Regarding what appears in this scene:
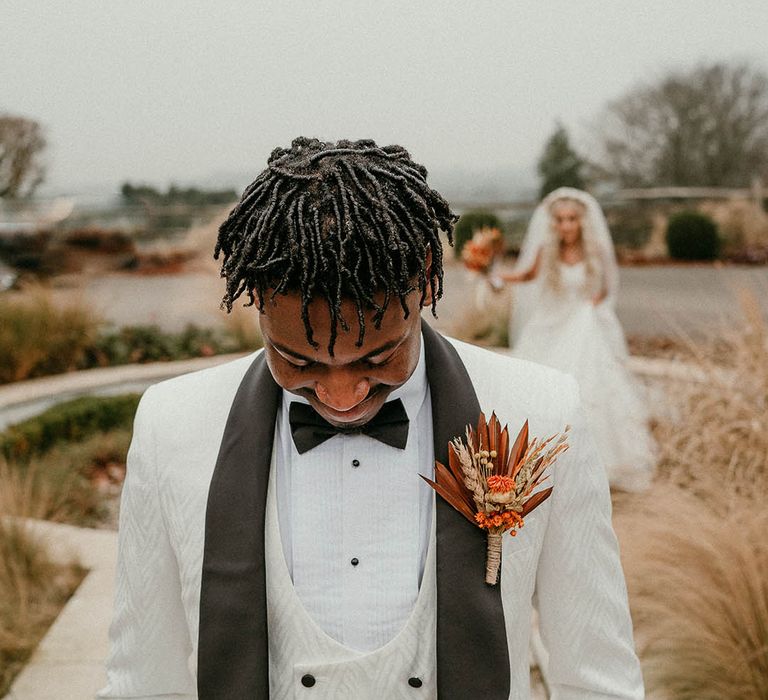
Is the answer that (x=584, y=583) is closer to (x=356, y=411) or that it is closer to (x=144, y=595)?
(x=356, y=411)

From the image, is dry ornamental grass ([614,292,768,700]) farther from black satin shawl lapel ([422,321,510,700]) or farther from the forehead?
the forehead

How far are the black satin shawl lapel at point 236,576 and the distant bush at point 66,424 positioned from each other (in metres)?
4.54

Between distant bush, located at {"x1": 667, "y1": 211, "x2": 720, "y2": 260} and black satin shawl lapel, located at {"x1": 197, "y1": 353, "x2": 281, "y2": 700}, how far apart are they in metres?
14.0

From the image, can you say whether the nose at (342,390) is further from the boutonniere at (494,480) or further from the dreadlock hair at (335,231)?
the boutonniere at (494,480)

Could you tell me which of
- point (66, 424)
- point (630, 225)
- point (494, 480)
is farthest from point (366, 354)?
point (630, 225)

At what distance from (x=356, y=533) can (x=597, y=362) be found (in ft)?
14.3

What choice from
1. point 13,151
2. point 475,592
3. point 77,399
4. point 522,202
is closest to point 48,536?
point 77,399

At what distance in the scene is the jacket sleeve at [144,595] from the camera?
4.28 feet

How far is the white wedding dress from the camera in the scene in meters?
5.09

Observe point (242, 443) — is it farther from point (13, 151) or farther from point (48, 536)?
point (13, 151)

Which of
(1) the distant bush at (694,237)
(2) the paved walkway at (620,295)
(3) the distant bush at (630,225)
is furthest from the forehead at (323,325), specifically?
(3) the distant bush at (630,225)

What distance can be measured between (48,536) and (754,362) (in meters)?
3.80

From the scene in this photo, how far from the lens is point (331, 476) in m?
1.27

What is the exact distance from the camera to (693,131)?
1725 cm
